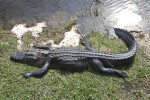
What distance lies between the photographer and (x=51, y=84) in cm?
448

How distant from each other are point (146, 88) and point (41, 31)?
13.4 ft

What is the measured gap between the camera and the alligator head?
5.01m

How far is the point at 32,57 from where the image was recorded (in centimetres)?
502

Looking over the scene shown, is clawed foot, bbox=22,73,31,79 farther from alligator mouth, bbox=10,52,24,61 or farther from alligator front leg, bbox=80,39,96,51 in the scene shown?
alligator front leg, bbox=80,39,96,51

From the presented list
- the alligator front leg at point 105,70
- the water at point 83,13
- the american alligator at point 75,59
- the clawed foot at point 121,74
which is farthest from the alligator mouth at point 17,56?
the clawed foot at point 121,74

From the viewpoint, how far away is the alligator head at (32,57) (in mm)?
5012

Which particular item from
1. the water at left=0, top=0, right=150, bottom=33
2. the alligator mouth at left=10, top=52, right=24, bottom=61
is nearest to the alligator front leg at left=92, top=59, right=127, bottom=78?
the water at left=0, top=0, right=150, bottom=33

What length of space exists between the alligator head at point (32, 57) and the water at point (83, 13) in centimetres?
187

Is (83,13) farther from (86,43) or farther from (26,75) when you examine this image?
(26,75)

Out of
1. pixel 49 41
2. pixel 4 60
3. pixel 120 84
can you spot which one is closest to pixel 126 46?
pixel 120 84

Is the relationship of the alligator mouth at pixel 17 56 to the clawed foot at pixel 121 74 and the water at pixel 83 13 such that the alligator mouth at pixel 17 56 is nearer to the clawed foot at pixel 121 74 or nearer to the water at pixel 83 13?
the water at pixel 83 13

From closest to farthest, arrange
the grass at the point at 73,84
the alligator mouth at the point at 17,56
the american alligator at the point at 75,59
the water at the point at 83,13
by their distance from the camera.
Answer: the grass at the point at 73,84 → the american alligator at the point at 75,59 → the alligator mouth at the point at 17,56 → the water at the point at 83,13

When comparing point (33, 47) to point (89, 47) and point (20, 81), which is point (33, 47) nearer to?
point (20, 81)

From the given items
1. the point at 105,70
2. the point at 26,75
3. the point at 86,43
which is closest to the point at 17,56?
the point at 26,75
